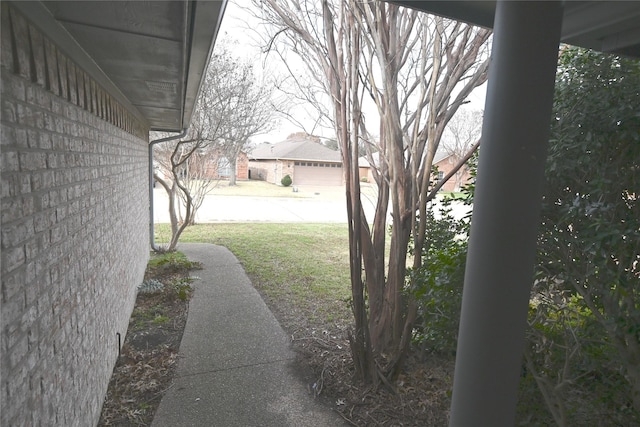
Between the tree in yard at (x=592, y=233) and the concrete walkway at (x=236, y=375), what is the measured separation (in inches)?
70.3

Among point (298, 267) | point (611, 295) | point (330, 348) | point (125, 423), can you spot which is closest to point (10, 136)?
point (125, 423)

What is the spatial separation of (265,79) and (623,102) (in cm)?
927

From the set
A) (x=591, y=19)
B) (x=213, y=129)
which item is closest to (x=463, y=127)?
(x=213, y=129)

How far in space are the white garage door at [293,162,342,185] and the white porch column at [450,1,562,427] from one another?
104ft

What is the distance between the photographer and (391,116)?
3518 mm

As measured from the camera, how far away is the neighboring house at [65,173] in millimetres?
1483

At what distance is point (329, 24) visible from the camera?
143 inches

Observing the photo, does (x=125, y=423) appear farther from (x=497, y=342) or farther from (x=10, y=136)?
(x=497, y=342)

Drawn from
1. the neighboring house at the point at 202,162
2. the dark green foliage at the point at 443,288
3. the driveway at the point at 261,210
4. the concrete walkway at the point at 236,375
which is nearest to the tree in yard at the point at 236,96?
the neighboring house at the point at 202,162

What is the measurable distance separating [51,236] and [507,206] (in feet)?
7.11

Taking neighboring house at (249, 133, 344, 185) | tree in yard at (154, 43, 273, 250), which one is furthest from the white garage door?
tree in yard at (154, 43, 273, 250)

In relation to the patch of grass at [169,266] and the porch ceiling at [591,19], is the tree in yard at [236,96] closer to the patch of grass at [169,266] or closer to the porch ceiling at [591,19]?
the patch of grass at [169,266]

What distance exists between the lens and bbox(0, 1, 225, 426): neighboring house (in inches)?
58.4

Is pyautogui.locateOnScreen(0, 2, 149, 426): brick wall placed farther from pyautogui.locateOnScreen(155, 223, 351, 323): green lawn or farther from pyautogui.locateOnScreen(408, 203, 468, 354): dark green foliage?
pyautogui.locateOnScreen(155, 223, 351, 323): green lawn
